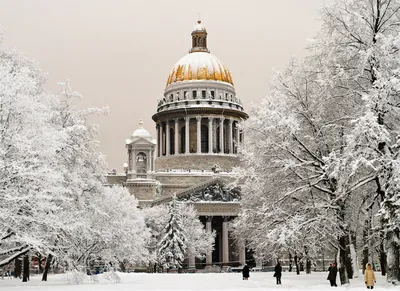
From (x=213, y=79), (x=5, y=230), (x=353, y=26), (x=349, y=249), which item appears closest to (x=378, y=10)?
(x=353, y=26)

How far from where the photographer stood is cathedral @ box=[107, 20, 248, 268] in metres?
82.1

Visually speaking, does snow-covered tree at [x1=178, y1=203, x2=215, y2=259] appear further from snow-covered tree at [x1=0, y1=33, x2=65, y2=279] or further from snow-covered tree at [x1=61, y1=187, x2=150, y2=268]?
snow-covered tree at [x1=0, y1=33, x2=65, y2=279]

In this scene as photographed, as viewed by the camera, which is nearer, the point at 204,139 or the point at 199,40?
the point at 204,139

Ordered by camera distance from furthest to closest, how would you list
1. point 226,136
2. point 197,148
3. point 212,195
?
point 226,136 < point 197,148 < point 212,195

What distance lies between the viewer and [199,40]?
116000 mm

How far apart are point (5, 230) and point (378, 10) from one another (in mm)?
16287

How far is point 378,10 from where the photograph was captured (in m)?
25.9

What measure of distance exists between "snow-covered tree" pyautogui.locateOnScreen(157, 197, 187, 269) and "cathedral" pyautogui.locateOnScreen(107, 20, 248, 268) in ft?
35.5

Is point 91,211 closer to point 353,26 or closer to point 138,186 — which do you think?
point 353,26

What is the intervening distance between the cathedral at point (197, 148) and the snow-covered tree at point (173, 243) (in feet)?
35.5

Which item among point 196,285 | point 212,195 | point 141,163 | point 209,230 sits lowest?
point 196,285

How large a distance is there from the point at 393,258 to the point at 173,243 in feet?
141

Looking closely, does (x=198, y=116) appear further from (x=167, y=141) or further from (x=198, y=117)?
(x=167, y=141)

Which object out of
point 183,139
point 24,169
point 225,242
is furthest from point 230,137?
point 24,169
